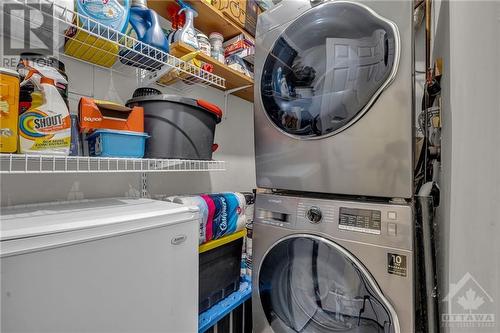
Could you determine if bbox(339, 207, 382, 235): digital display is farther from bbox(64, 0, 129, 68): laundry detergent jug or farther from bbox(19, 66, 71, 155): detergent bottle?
bbox(64, 0, 129, 68): laundry detergent jug

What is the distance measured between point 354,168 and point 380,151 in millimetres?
102

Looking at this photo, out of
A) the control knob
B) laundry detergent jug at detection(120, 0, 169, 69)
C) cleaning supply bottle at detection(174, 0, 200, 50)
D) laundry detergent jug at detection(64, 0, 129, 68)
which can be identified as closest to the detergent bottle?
laundry detergent jug at detection(64, 0, 129, 68)

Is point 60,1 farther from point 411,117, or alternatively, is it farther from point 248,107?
point 248,107

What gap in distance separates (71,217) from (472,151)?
116 centimetres

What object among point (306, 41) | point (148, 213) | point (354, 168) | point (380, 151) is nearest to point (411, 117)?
point (380, 151)

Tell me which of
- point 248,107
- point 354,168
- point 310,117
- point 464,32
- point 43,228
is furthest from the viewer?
point 248,107

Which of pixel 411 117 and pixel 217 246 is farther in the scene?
pixel 217 246

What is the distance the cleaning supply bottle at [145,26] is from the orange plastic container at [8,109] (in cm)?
51

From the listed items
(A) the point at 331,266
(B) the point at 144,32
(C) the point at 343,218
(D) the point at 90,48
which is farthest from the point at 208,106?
(A) the point at 331,266

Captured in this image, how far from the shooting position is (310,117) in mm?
974

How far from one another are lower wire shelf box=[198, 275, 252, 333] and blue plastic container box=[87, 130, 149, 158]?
2.54 feet

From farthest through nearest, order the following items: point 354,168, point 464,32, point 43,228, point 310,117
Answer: point 310,117, point 354,168, point 464,32, point 43,228

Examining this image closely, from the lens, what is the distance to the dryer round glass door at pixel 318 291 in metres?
0.82

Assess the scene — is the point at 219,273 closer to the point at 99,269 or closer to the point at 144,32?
the point at 99,269
